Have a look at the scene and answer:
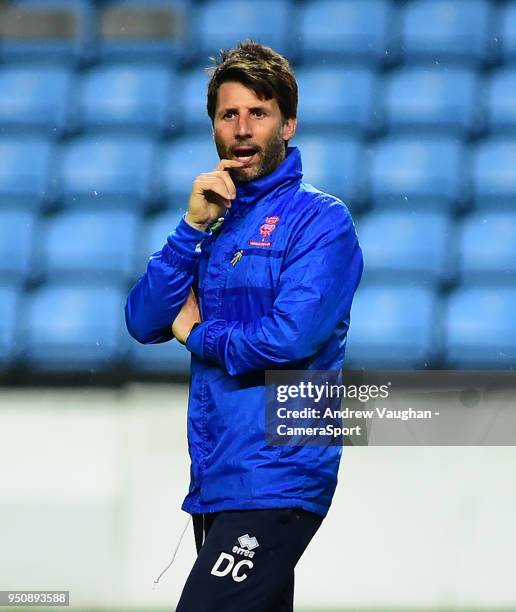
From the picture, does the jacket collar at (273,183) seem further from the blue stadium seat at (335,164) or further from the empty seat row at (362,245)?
the blue stadium seat at (335,164)

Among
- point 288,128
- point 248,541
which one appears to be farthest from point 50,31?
point 248,541

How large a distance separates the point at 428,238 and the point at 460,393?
26.7 inches

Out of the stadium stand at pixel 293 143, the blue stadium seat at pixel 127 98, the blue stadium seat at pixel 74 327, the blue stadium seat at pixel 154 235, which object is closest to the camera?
the blue stadium seat at pixel 74 327

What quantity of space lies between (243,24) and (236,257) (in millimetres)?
2393

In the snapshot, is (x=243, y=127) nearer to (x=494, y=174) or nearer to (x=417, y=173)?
(x=417, y=173)

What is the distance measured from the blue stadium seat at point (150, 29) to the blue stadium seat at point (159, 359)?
1078 mm

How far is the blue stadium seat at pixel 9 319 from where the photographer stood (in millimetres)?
3294

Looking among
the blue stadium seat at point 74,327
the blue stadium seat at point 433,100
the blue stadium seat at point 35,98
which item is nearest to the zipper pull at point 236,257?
the blue stadium seat at point 74,327

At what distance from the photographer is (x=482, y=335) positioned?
10.7ft

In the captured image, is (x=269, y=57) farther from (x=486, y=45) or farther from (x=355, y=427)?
(x=486, y=45)

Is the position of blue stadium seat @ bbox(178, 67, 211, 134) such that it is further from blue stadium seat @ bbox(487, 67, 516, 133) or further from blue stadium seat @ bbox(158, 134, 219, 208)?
blue stadium seat @ bbox(487, 67, 516, 133)

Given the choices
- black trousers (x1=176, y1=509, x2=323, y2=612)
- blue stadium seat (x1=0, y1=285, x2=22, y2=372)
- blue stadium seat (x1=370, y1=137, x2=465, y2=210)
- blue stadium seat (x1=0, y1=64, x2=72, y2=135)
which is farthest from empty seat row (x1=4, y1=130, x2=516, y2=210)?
black trousers (x1=176, y1=509, x2=323, y2=612)

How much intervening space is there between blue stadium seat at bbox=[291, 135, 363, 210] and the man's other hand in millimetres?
1773

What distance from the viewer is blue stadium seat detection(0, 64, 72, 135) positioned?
12.6ft
